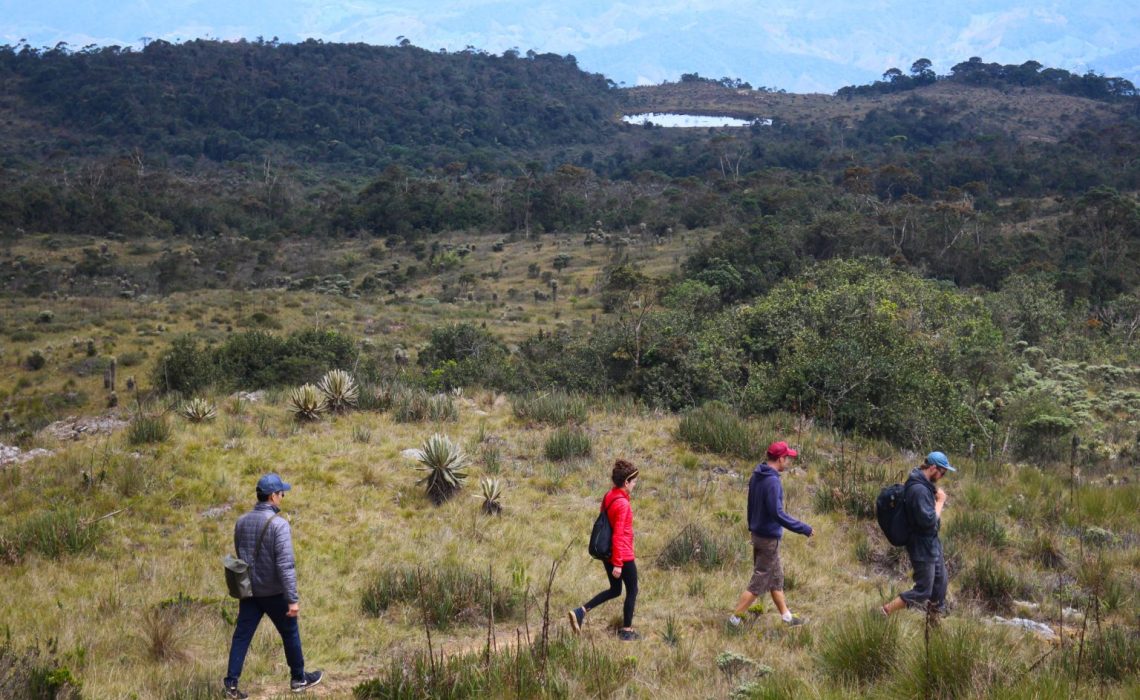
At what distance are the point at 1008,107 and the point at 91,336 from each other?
101 metres

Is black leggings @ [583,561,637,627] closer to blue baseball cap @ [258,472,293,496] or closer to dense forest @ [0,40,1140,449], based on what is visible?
blue baseball cap @ [258,472,293,496]

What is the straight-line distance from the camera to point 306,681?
5.37 m

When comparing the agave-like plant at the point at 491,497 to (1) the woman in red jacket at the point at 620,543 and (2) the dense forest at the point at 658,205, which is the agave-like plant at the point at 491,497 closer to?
(1) the woman in red jacket at the point at 620,543

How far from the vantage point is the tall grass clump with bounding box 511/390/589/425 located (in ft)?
43.3

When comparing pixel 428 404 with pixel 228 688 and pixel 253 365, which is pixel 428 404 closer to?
pixel 228 688

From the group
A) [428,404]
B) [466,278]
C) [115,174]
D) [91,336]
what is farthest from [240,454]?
[115,174]

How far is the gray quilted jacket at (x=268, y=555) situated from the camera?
514 centimetres

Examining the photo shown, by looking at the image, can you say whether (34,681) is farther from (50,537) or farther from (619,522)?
(619,522)

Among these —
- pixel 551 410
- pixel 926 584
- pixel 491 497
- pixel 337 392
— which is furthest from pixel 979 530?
pixel 337 392

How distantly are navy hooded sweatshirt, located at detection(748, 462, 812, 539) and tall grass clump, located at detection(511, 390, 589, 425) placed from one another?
22.3 feet

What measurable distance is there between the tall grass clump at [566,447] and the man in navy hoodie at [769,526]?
520cm

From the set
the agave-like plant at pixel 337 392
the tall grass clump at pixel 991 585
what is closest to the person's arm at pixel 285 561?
the tall grass clump at pixel 991 585

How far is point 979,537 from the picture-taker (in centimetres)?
873

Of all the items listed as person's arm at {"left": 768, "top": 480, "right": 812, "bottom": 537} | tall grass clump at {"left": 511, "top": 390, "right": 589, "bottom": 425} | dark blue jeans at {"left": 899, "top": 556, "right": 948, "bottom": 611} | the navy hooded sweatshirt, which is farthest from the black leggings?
tall grass clump at {"left": 511, "top": 390, "right": 589, "bottom": 425}
